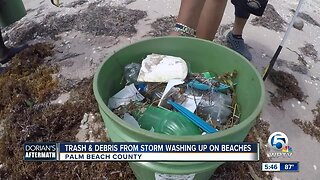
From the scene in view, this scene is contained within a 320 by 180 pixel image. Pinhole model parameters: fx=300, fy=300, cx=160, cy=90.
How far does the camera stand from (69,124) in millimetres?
2119

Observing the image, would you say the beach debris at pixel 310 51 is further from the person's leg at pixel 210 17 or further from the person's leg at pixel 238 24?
the person's leg at pixel 210 17

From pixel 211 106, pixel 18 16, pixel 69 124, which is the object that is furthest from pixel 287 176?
pixel 18 16

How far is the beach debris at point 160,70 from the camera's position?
1616 millimetres

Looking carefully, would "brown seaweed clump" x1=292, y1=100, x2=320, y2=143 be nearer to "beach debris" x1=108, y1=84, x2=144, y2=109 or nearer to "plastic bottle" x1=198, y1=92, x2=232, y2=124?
"plastic bottle" x1=198, y1=92, x2=232, y2=124

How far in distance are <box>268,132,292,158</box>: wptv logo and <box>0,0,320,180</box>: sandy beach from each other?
42 mm

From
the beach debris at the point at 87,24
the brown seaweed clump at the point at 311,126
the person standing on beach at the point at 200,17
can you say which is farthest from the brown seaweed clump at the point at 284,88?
the beach debris at the point at 87,24

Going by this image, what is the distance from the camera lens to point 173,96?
5.15 ft

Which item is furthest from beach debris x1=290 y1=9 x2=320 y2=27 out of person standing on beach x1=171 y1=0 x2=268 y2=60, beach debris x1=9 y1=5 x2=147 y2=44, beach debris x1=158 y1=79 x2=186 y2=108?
beach debris x1=158 y1=79 x2=186 y2=108

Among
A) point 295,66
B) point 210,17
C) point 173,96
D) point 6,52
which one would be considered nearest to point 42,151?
point 173,96

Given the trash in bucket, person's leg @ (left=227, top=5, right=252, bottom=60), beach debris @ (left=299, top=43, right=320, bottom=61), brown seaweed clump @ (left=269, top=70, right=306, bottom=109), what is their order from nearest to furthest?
the trash in bucket → brown seaweed clump @ (left=269, top=70, right=306, bottom=109) → person's leg @ (left=227, top=5, right=252, bottom=60) → beach debris @ (left=299, top=43, right=320, bottom=61)

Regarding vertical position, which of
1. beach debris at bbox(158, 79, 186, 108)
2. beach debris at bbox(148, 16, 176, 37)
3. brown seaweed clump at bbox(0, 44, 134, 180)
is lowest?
brown seaweed clump at bbox(0, 44, 134, 180)

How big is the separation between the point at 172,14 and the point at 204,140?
250 centimetres

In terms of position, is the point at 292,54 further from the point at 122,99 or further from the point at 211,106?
the point at 122,99

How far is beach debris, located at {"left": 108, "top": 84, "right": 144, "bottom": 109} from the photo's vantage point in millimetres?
1571
